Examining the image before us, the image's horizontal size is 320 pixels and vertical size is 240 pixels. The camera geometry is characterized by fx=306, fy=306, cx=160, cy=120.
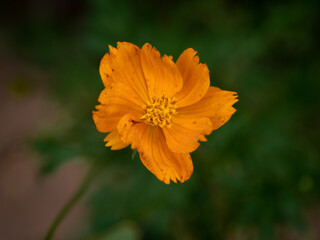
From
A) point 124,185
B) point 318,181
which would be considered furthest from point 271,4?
point 124,185

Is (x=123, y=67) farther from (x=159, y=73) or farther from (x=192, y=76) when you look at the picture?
(x=192, y=76)

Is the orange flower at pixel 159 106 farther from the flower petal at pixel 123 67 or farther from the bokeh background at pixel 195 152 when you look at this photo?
the bokeh background at pixel 195 152

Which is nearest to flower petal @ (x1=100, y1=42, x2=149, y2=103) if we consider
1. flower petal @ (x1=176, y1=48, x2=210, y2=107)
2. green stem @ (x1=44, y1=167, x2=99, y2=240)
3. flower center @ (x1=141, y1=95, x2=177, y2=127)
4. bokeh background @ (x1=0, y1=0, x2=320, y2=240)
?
flower center @ (x1=141, y1=95, x2=177, y2=127)

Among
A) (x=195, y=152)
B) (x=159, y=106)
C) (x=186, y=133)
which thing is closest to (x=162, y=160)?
(x=186, y=133)

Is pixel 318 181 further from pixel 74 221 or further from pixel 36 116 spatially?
pixel 36 116

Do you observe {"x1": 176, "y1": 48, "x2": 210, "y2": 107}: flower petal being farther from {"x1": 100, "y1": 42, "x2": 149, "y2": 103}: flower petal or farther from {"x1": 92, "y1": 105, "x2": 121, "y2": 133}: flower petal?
{"x1": 92, "y1": 105, "x2": 121, "y2": 133}: flower petal
